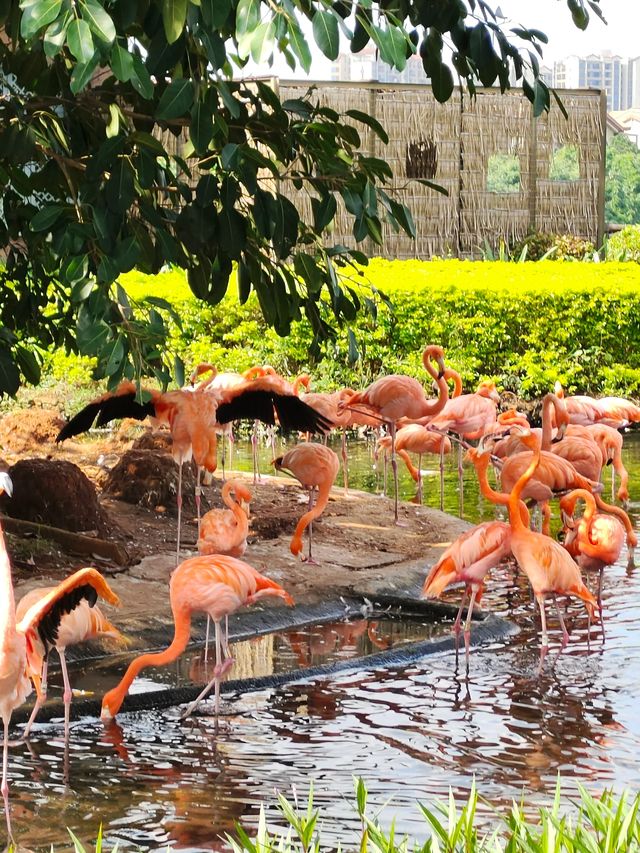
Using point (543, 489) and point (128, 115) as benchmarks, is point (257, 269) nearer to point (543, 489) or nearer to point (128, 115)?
point (128, 115)

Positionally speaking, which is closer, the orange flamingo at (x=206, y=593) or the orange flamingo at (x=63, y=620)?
the orange flamingo at (x=63, y=620)

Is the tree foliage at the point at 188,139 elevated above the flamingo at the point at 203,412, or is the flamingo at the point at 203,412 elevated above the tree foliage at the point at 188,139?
the tree foliage at the point at 188,139

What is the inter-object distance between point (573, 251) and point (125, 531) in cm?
1378

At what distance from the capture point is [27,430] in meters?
11.1

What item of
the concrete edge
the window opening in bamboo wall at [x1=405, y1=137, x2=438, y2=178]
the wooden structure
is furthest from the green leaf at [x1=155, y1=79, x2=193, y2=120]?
the window opening in bamboo wall at [x1=405, y1=137, x2=438, y2=178]

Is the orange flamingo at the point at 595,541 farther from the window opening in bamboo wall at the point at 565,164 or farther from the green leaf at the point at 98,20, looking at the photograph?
the window opening in bamboo wall at the point at 565,164

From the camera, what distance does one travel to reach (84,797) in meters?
4.35

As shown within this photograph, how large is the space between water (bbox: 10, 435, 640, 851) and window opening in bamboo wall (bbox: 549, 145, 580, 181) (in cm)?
1541

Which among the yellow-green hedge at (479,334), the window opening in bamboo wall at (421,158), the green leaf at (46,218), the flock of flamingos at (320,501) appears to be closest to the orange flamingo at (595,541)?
the flock of flamingos at (320,501)

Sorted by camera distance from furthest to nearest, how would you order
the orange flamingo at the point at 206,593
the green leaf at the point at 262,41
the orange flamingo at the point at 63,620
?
the orange flamingo at the point at 206,593
the orange flamingo at the point at 63,620
the green leaf at the point at 262,41

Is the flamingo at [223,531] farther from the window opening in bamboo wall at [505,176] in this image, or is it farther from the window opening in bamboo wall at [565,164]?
the window opening in bamboo wall at [565,164]

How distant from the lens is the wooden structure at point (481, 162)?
19.8 m

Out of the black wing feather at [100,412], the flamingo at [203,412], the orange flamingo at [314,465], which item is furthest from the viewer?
the orange flamingo at [314,465]

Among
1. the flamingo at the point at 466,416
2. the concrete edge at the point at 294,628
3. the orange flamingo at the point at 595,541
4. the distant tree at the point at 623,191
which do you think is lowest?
the concrete edge at the point at 294,628
